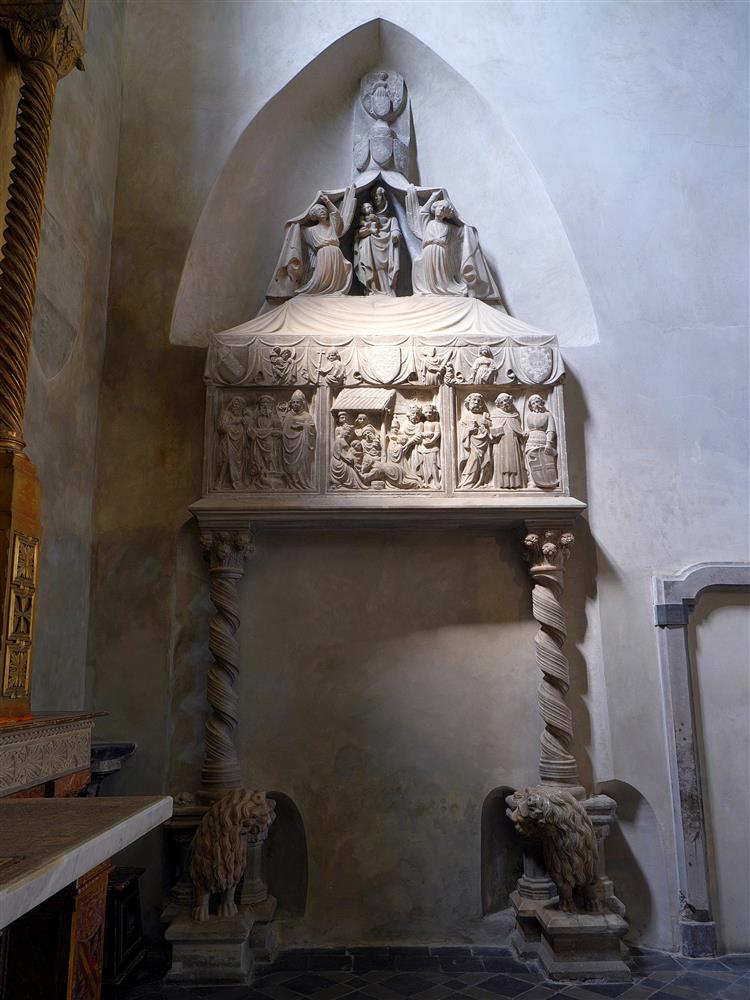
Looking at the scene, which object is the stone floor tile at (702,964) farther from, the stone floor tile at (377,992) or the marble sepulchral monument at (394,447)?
the stone floor tile at (377,992)

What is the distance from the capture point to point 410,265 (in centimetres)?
604

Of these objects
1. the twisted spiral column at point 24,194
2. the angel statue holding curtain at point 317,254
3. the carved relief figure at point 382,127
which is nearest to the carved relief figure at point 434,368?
the angel statue holding curtain at point 317,254

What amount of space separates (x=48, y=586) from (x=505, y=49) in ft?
16.7

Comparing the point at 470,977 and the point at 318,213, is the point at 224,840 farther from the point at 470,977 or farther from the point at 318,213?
the point at 318,213

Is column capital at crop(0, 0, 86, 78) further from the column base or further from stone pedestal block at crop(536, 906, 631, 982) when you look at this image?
the column base

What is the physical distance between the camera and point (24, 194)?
10.8 feet

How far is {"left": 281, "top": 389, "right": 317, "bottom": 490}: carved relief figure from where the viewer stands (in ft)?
16.5

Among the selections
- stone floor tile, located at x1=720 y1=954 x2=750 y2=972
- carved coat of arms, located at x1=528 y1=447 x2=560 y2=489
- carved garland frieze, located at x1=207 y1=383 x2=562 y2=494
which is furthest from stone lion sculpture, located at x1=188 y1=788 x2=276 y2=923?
stone floor tile, located at x1=720 y1=954 x2=750 y2=972

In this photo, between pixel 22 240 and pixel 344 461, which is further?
pixel 344 461

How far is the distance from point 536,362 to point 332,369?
1371mm

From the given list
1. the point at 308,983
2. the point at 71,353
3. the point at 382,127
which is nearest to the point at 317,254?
the point at 382,127

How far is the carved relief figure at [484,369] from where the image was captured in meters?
5.21

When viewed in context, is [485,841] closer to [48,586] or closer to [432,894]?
[432,894]

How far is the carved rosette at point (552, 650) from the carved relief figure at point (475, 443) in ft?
1.67
